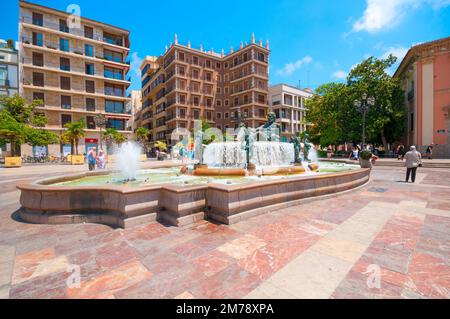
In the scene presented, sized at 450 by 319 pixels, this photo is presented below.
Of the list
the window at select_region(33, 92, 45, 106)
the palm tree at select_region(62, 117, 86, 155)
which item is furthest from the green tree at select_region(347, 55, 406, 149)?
the window at select_region(33, 92, 45, 106)

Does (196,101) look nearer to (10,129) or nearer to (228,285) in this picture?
(10,129)

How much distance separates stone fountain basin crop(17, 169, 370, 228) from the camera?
3.96 m

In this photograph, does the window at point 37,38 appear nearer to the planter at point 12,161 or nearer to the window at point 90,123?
the window at point 90,123

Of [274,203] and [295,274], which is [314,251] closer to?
[295,274]

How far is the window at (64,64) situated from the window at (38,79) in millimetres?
2866

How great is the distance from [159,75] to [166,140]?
1622cm

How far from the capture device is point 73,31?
3384cm

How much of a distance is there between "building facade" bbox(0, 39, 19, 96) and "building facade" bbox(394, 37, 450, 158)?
2247 inches

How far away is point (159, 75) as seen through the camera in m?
50.0

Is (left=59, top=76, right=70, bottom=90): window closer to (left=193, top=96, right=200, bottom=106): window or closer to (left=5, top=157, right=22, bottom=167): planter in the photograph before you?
(left=5, top=157, right=22, bottom=167): planter

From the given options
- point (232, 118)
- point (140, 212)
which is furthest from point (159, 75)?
point (140, 212)

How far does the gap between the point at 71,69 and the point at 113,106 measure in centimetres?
759

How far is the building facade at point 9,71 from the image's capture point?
34.2 metres

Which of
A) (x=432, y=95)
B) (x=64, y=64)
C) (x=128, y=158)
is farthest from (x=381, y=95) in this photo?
(x=64, y=64)
